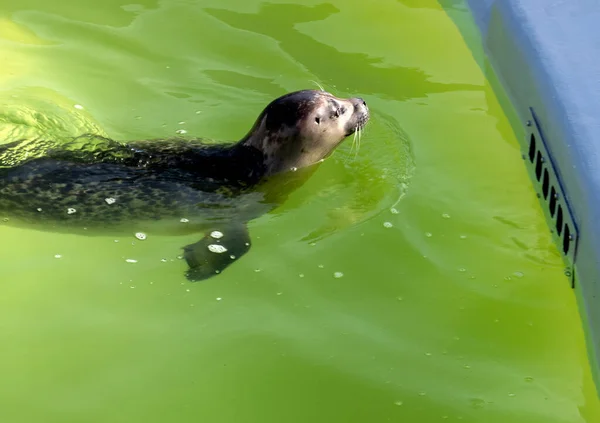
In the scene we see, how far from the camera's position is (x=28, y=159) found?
215 inches

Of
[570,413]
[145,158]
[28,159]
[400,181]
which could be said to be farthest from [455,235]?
[28,159]

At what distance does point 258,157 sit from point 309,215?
54 cm

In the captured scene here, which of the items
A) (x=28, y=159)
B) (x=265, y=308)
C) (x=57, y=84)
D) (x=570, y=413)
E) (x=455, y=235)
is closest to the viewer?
(x=570, y=413)

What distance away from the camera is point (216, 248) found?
4.93 metres

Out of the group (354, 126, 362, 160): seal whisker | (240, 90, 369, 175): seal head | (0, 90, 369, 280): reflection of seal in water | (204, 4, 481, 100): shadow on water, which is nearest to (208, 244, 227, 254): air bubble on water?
(0, 90, 369, 280): reflection of seal in water

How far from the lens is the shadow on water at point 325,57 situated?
6523mm

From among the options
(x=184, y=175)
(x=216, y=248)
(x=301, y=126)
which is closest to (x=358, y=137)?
(x=301, y=126)

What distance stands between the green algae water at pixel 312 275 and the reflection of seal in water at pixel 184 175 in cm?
14

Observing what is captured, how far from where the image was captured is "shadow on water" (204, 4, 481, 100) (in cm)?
652

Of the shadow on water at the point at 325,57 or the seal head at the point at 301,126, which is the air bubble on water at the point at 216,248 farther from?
the shadow on water at the point at 325,57

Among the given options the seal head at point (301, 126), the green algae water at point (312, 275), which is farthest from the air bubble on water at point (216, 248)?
the seal head at point (301, 126)

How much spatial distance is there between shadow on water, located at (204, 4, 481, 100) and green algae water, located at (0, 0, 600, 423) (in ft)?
0.07

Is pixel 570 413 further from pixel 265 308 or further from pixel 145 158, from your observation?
pixel 145 158

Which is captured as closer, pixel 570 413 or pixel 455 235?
pixel 570 413
